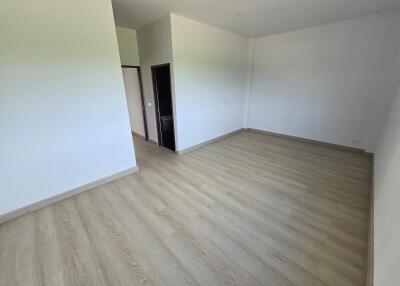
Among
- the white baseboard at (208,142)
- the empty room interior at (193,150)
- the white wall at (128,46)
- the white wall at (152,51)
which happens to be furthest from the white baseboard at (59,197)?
the white wall at (128,46)

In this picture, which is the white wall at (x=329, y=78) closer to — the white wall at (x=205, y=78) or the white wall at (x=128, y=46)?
the white wall at (x=205, y=78)

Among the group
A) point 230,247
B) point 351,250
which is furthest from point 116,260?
point 351,250

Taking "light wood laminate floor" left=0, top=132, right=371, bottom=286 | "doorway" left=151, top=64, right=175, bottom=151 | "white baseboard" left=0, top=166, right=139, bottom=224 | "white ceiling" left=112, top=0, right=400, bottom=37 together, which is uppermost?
"white ceiling" left=112, top=0, right=400, bottom=37

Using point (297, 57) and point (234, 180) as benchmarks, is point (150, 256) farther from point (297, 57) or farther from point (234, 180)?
point (297, 57)

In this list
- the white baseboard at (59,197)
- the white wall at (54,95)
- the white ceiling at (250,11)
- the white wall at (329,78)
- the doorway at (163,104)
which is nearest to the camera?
the white wall at (54,95)

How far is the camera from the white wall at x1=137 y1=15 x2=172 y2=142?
3.34m

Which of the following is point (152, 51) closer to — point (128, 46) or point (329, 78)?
point (128, 46)

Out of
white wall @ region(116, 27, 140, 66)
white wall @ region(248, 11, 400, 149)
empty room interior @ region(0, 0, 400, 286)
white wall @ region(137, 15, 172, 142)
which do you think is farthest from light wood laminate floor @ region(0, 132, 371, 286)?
white wall @ region(116, 27, 140, 66)

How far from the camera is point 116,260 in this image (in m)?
1.62

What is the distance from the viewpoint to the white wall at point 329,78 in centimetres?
329

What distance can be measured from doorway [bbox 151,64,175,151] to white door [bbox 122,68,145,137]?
2.19 feet

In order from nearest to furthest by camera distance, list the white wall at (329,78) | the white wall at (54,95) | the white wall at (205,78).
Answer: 1. the white wall at (54,95)
2. the white wall at (329,78)
3. the white wall at (205,78)

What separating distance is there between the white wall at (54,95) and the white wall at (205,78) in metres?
1.31

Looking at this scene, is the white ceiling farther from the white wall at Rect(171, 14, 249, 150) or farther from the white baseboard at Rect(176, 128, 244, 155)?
the white baseboard at Rect(176, 128, 244, 155)
